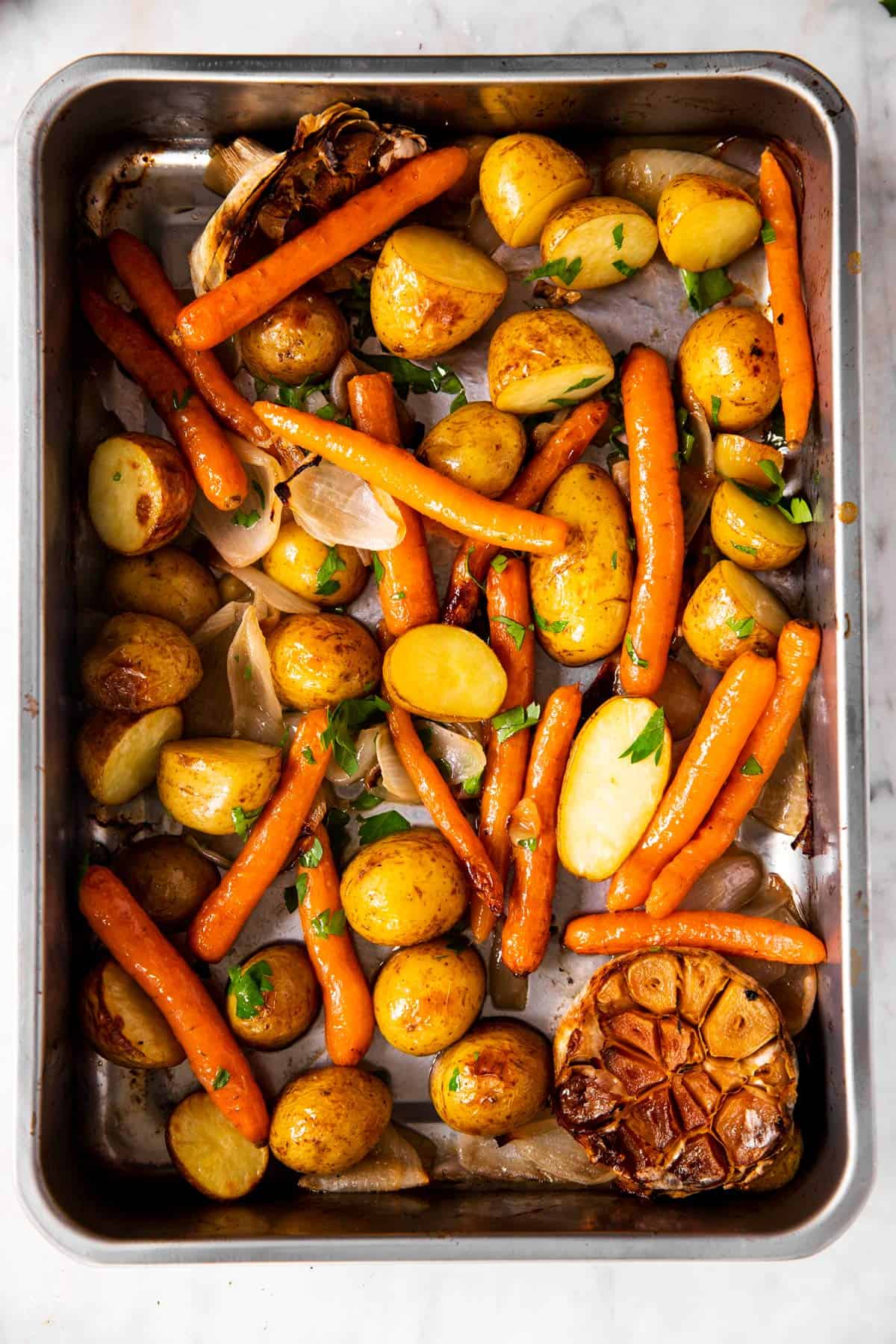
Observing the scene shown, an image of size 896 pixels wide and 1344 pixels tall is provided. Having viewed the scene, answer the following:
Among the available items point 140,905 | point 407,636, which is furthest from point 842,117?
point 140,905

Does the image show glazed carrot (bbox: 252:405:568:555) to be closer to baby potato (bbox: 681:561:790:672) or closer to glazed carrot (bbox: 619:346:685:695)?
glazed carrot (bbox: 619:346:685:695)

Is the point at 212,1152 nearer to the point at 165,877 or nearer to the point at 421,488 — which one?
the point at 165,877

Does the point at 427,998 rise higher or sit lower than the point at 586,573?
lower

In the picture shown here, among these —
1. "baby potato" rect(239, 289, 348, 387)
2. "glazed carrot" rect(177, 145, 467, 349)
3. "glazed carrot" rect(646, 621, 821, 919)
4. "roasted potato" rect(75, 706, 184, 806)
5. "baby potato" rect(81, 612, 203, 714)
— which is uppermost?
"glazed carrot" rect(177, 145, 467, 349)

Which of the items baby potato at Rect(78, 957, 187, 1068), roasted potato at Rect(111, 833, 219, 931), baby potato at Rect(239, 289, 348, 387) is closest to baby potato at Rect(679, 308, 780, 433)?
baby potato at Rect(239, 289, 348, 387)

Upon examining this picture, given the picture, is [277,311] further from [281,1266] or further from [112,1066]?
[281,1266]

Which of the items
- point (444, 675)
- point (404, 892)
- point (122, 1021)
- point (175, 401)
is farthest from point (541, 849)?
point (175, 401)
